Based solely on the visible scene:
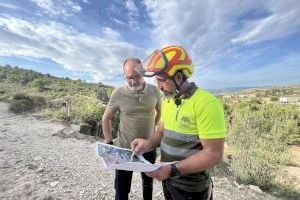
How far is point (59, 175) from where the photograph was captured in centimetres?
533

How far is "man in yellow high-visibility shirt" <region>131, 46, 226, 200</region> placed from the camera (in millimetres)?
1645

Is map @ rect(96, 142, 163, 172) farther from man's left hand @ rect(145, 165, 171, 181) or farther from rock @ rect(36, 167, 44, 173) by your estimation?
rock @ rect(36, 167, 44, 173)

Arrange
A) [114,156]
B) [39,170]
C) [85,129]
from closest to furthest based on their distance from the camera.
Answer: [114,156]
[39,170]
[85,129]

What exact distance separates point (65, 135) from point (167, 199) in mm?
7512

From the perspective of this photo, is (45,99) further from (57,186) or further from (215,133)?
(215,133)

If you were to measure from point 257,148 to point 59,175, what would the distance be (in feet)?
15.8

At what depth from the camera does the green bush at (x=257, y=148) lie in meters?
6.02

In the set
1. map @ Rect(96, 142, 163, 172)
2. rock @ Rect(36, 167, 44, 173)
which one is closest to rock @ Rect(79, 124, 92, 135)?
rock @ Rect(36, 167, 44, 173)

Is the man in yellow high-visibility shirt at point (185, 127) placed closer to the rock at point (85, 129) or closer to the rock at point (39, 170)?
the rock at point (39, 170)

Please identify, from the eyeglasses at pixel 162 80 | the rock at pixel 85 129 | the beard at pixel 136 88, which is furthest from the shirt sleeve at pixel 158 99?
the rock at pixel 85 129

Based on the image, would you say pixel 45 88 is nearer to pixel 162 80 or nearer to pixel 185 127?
pixel 162 80

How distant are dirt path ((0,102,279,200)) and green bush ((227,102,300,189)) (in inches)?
36.5

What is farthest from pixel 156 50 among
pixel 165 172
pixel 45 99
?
pixel 45 99

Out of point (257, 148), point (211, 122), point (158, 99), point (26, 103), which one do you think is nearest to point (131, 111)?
point (158, 99)
